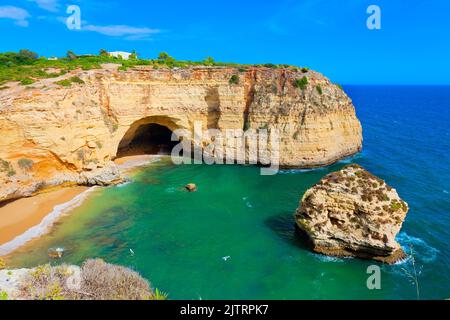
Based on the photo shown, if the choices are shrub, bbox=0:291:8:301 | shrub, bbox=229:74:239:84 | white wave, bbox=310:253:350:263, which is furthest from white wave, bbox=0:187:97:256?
shrub, bbox=229:74:239:84

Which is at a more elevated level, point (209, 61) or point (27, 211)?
point (209, 61)

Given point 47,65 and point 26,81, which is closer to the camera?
point 26,81

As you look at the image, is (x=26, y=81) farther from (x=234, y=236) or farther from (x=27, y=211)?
(x=234, y=236)

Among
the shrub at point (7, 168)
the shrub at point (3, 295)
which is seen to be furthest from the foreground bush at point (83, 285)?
the shrub at point (7, 168)

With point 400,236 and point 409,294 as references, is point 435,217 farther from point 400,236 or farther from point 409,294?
point 409,294

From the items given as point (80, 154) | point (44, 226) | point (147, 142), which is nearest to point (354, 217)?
point (44, 226)
